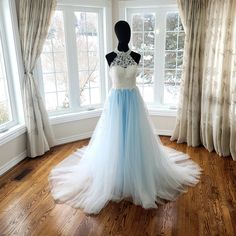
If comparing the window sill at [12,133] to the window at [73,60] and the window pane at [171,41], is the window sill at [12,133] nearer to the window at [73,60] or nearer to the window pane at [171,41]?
the window at [73,60]

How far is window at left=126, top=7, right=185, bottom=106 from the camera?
135 inches

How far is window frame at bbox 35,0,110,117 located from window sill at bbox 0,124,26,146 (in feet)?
1.89

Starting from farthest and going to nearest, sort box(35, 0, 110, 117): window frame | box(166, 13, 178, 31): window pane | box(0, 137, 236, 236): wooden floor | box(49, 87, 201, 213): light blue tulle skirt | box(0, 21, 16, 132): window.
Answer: box(166, 13, 178, 31): window pane
box(35, 0, 110, 117): window frame
box(0, 21, 16, 132): window
box(49, 87, 201, 213): light blue tulle skirt
box(0, 137, 236, 236): wooden floor

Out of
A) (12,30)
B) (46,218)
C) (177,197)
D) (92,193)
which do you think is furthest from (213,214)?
(12,30)

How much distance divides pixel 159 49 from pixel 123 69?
1520mm

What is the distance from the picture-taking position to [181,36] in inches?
135

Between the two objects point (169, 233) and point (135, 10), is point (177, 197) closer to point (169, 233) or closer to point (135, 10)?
point (169, 233)

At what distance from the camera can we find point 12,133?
2824 millimetres

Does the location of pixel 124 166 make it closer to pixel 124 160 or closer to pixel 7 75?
pixel 124 160

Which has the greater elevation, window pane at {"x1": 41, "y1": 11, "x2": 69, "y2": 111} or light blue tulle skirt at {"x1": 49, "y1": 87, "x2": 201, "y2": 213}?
window pane at {"x1": 41, "y1": 11, "x2": 69, "y2": 111}

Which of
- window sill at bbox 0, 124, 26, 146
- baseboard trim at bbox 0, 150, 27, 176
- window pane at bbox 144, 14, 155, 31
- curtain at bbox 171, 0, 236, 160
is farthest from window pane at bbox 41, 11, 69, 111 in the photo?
curtain at bbox 171, 0, 236, 160

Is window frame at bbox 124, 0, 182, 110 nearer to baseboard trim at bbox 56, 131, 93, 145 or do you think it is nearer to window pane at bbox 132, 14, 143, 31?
Result: window pane at bbox 132, 14, 143, 31

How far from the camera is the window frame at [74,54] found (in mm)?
3234

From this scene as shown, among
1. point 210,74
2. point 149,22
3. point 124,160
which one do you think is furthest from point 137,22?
point 124,160
